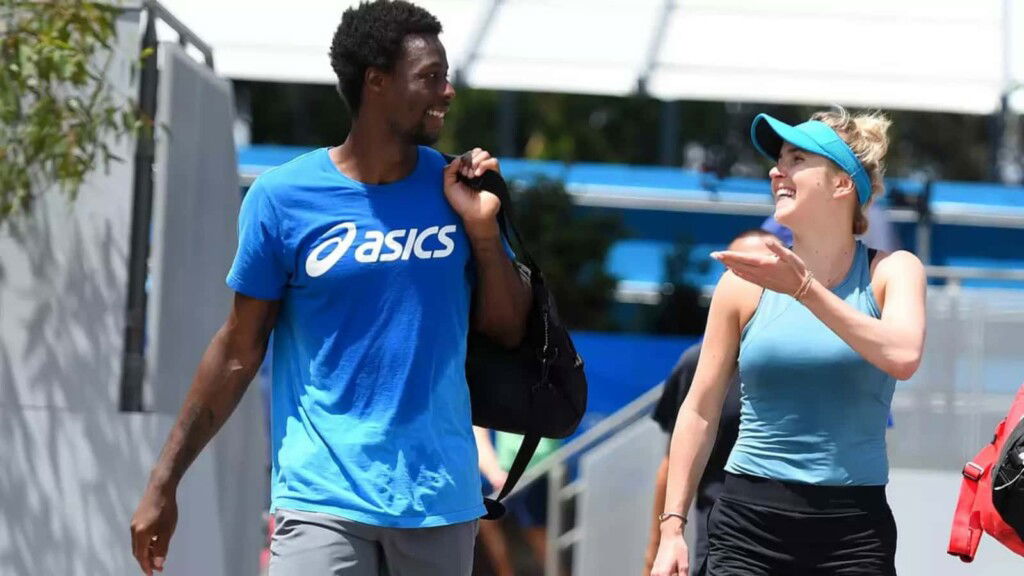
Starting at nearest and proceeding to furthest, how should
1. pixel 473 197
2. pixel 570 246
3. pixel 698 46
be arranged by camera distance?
pixel 473 197 < pixel 698 46 < pixel 570 246

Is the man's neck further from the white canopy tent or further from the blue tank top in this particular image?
the white canopy tent

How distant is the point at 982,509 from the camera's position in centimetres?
396

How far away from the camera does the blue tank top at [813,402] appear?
11.8ft

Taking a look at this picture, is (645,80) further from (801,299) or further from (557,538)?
(801,299)

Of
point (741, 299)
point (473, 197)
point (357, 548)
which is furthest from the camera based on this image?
point (741, 299)

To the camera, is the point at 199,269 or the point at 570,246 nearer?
the point at 199,269

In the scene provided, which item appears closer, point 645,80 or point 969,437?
point 969,437

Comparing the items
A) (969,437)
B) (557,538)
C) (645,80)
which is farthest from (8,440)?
(645,80)

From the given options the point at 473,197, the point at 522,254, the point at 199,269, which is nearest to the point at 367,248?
the point at 473,197

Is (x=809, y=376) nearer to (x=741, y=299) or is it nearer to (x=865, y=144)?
(x=741, y=299)

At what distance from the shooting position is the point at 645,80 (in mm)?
9945

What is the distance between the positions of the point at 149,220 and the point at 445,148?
18954 millimetres

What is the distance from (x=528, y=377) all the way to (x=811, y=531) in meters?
0.73

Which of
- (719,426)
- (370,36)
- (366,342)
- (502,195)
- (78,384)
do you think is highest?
(370,36)
